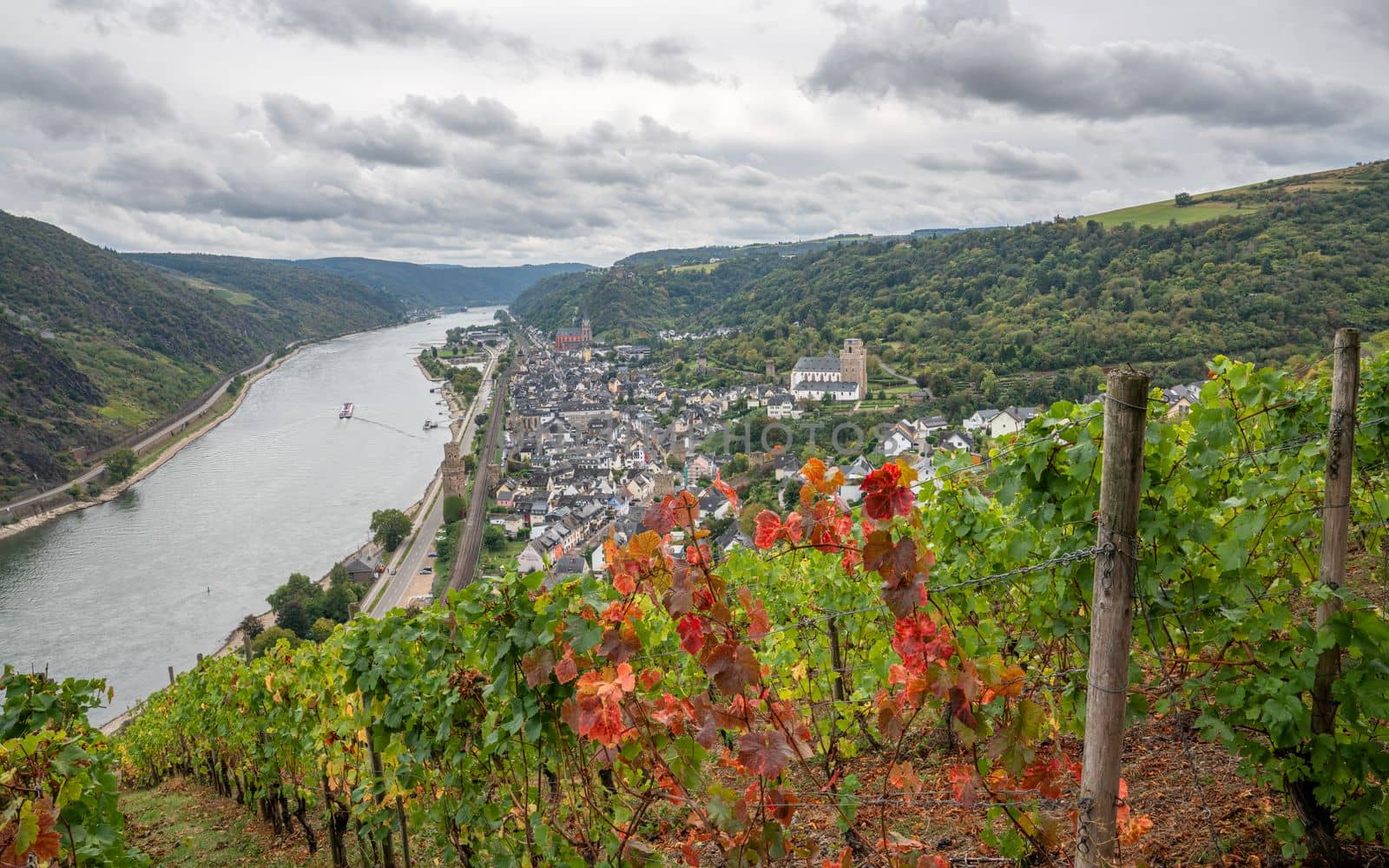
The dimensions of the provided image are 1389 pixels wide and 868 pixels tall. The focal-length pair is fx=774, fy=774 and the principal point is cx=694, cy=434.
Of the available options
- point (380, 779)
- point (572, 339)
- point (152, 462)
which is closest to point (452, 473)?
point (152, 462)

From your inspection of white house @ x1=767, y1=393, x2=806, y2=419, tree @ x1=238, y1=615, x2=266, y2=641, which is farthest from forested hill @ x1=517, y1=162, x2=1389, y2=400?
tree @ x1=238, y1=615, x2=266, y2=641

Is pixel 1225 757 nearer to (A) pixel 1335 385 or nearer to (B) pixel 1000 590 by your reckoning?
(B) pixel 1000 590

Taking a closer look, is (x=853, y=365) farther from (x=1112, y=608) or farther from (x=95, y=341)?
(x=95, y=341)

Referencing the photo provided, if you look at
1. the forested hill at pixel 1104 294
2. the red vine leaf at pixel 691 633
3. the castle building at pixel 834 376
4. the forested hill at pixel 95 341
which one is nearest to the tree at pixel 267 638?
the red vine leaf at pixel 691 633

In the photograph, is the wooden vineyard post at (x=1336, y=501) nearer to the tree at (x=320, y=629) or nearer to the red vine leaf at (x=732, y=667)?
the red vine leaf at (x=732, y=667)

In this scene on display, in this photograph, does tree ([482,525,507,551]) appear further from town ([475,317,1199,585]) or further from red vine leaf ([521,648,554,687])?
red vine leaf ([521,648,554,687])
